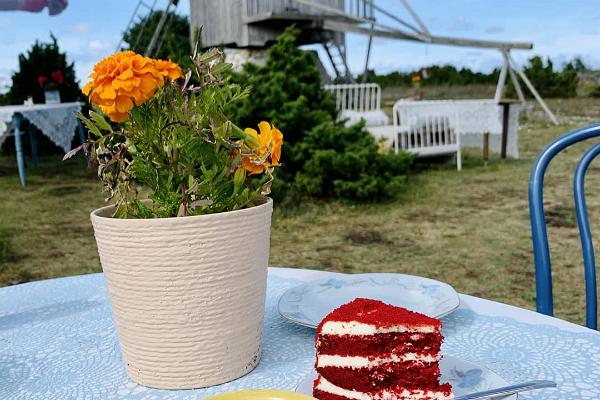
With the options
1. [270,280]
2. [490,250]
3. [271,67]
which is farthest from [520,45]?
[270,280]

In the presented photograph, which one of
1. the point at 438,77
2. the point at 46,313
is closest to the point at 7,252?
the point at 46,313

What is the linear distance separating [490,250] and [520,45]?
762 cm

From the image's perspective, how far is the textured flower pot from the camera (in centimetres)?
69

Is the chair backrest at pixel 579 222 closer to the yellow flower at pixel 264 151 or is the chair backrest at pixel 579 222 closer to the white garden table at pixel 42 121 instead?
the yellow flower at pixel 264 151

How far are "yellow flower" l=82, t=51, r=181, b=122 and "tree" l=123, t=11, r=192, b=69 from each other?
29.7 ft

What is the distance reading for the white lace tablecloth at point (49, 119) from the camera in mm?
6711

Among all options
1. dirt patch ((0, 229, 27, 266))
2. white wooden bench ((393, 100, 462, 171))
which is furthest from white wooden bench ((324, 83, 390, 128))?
dirt patch ((0, 229, 27, 266))

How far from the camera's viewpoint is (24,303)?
3.66 ft

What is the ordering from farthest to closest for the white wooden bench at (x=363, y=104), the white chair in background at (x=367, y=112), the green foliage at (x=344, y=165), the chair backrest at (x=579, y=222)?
the white wooden bench at (x=363, y=104) < the white chair in background at (x=367, y=112) < the green foliage at (x=344, y=165) < the chair backrest at (x=579, y=222)

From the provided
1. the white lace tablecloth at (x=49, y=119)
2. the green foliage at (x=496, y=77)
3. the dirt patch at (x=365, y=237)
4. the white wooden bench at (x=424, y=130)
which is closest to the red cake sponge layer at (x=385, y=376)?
the dirt patch at (x=365, y=237)

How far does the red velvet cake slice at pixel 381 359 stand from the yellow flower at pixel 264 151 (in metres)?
0.21

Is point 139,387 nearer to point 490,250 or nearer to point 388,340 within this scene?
point 388,340

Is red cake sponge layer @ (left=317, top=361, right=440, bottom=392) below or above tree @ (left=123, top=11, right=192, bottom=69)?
below

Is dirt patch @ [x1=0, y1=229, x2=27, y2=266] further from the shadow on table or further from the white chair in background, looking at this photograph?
the white chair in background
